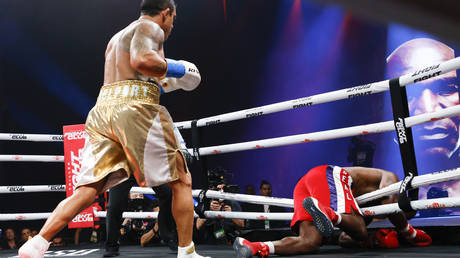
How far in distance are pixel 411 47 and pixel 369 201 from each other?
15.0 ft

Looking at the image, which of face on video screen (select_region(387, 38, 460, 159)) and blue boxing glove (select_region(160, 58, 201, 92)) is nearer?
blue boxing glove (select_region(160, 58, 201, 92))

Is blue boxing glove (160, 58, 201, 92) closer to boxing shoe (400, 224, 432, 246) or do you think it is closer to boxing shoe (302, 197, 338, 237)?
boxing shoe (302, 197, 338, 237)

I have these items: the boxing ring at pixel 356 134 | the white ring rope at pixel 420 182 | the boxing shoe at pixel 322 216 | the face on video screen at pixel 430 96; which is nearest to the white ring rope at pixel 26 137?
the boxing ring at pixel 356 134

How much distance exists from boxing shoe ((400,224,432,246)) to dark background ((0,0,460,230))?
131 inches

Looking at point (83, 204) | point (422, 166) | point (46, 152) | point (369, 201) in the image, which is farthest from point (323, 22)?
point (83, 204)

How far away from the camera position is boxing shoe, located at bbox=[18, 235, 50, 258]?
1493 millimetres

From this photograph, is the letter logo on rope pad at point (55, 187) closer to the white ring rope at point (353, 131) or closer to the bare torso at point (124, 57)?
the white ring rope at point (353, 131)

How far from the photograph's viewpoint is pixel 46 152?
17.6ft

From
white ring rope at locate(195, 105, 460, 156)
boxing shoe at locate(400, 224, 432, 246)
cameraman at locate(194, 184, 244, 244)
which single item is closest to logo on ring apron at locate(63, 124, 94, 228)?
cameraman at locate(194, 184, 244, 244)

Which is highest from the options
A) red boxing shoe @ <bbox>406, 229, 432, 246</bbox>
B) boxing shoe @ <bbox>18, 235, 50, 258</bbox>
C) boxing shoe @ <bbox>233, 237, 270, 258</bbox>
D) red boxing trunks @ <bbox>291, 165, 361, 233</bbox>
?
red boxing trunks @ <bbox>291, 165, 361, 233</bbox>

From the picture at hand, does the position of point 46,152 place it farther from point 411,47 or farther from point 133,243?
point 411,47

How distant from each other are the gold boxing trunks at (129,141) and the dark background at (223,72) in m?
3.89

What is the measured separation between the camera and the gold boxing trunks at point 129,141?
1662 millimetres

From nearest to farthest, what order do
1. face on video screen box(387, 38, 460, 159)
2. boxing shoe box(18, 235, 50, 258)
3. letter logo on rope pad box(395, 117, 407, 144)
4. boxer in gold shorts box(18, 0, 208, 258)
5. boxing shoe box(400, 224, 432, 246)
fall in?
boxing shoe box(18, 235, 50, 258) → boxer in gold shorts box(18, 0, 208, 258) → letter logo on rope pad box(395, 117, 407, 144) → boxing shoe box(400, 224, 432, 246) → face on video screen box(387, 38, 460, 159)
